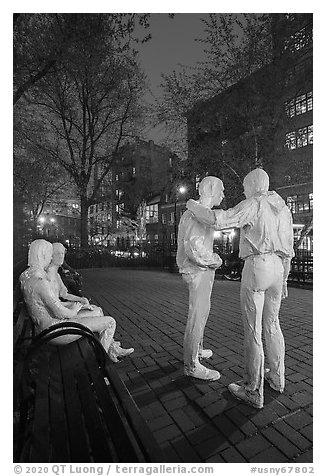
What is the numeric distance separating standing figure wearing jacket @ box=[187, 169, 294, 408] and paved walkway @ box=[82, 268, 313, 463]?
27 centimetres

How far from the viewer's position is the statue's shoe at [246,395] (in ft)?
8.14

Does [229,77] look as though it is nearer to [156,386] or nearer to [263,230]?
[263,230]

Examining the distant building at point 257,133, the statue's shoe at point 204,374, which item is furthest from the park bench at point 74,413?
the distant building at point 257,133

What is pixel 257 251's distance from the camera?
244 cm

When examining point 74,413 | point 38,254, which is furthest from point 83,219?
point 74,413

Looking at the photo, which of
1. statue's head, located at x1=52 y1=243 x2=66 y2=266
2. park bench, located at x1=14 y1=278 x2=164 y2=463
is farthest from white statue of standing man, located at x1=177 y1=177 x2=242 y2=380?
statue's head, located at x1=52 y1=243 x2=66 y2=266

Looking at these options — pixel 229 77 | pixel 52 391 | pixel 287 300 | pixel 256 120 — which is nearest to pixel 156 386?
pixel 52 391

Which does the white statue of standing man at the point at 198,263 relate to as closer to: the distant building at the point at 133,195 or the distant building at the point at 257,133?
the distant building at the point at 257,133

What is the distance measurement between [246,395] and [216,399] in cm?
28

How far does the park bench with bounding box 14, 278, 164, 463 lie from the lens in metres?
1.48

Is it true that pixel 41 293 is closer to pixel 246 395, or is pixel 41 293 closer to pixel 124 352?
pixel 124 352
